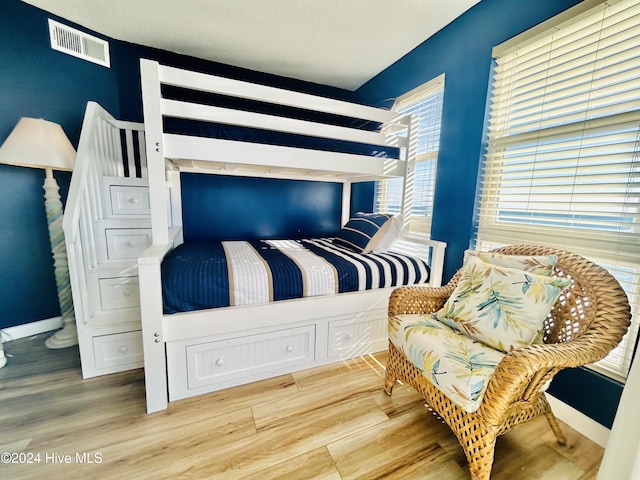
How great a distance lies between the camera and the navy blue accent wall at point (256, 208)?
103 inches

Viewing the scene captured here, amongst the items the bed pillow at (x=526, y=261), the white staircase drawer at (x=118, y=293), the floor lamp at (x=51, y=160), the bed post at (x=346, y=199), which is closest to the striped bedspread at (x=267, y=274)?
the white staircase drawer at (x=118, y=293)

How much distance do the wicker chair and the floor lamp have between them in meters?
2.39

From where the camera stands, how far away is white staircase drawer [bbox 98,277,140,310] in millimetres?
1655

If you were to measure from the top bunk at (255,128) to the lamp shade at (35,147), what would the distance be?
67cm

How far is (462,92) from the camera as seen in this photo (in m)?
A: 1.83

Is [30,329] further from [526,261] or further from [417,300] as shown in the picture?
[526,261]

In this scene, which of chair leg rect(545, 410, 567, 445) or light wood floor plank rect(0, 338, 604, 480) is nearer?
light wood floor plank rect(0, 338, 604, 480)

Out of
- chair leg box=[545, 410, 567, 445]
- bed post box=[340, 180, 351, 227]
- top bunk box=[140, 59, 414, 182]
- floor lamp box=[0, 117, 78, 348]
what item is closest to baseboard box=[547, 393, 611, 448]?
chair leg box=[545, 410, 567, 445]

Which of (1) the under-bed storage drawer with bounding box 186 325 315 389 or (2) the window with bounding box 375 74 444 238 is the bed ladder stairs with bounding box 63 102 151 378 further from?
(2) the window with bounding box 375 74 444 238

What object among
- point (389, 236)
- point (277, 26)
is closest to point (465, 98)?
point (389, 236)

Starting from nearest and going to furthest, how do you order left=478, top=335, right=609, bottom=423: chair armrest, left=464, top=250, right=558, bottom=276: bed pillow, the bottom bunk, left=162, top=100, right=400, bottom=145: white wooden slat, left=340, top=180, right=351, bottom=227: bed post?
left=478, top=335, right=609, bottom=423: chair armrest < left=464, top=250, right=558, bottom=276: bed pillow < the bottom bunk < left=162, top=100, right=400, bottom=145: white wooden slat < left=340, top=180, right=351, bottom=227: bed post

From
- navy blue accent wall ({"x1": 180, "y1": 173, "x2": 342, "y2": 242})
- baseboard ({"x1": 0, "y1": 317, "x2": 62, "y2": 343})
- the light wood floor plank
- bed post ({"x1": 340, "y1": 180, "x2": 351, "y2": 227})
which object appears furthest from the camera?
bed post ({"x1": 340, "y1": 180, "x2": 351, "y2": 227})

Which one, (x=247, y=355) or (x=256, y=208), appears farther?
(x=256, y=208)

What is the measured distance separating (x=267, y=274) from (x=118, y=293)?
1050 millimetres
